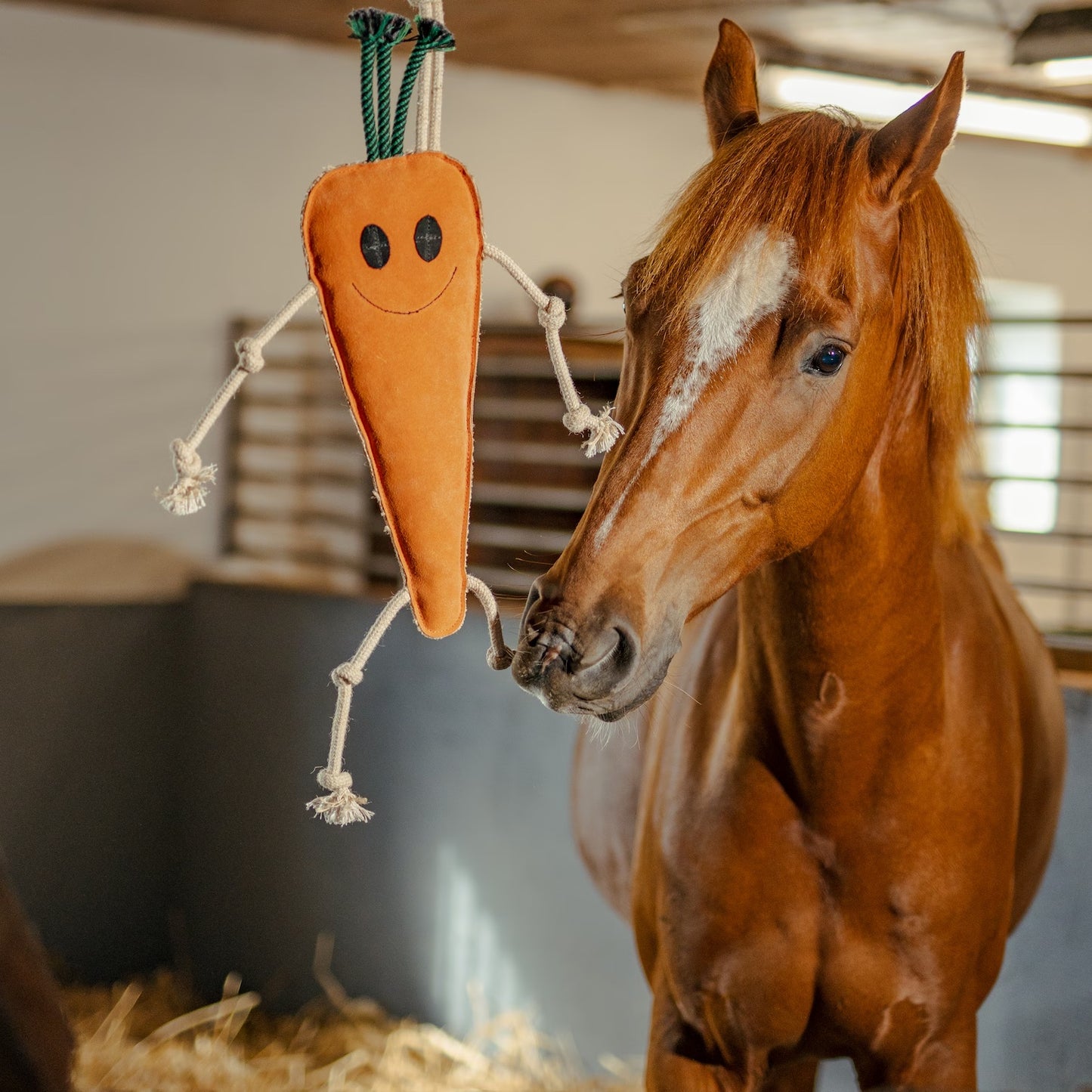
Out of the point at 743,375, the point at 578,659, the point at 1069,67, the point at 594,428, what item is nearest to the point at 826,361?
the point at 743,375

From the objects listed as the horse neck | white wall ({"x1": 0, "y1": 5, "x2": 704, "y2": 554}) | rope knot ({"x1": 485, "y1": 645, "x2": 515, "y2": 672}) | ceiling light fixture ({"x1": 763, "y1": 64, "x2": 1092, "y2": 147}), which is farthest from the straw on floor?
ceiling light fixture ({"x1": 763, "y1": 64, "x2": 1092, "y2": 147})

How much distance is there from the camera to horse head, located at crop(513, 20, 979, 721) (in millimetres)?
729

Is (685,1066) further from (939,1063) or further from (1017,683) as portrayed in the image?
(1017,683)

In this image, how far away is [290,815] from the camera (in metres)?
2.92

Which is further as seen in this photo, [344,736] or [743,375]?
[743,375]

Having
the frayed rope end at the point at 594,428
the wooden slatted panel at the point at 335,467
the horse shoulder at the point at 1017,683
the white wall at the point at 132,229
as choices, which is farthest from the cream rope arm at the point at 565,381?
the white wall at the point at 132,229

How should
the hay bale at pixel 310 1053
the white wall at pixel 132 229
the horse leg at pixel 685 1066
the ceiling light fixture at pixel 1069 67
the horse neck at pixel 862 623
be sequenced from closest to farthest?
the horse neck at pixel 862 623
the horse leg at pixel 685 1066
the hay bale at pixel 310 1053
the ceiling light fixture at pixel 1069 67
the white wall at pixel 132 229

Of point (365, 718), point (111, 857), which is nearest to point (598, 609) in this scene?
point (365, 718)

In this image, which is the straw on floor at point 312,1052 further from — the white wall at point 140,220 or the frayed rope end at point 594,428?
the frayed rope end at point 594,428

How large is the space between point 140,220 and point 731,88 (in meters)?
2.71

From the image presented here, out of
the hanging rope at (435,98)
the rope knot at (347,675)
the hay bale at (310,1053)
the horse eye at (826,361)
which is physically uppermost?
the hanging rope at (435,98)

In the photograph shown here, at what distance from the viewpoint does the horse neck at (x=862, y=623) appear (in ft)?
3.04

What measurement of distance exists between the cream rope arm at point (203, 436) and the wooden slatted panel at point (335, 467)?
2.67 meters

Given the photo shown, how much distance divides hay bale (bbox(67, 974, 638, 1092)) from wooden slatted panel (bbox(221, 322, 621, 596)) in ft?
3.80
